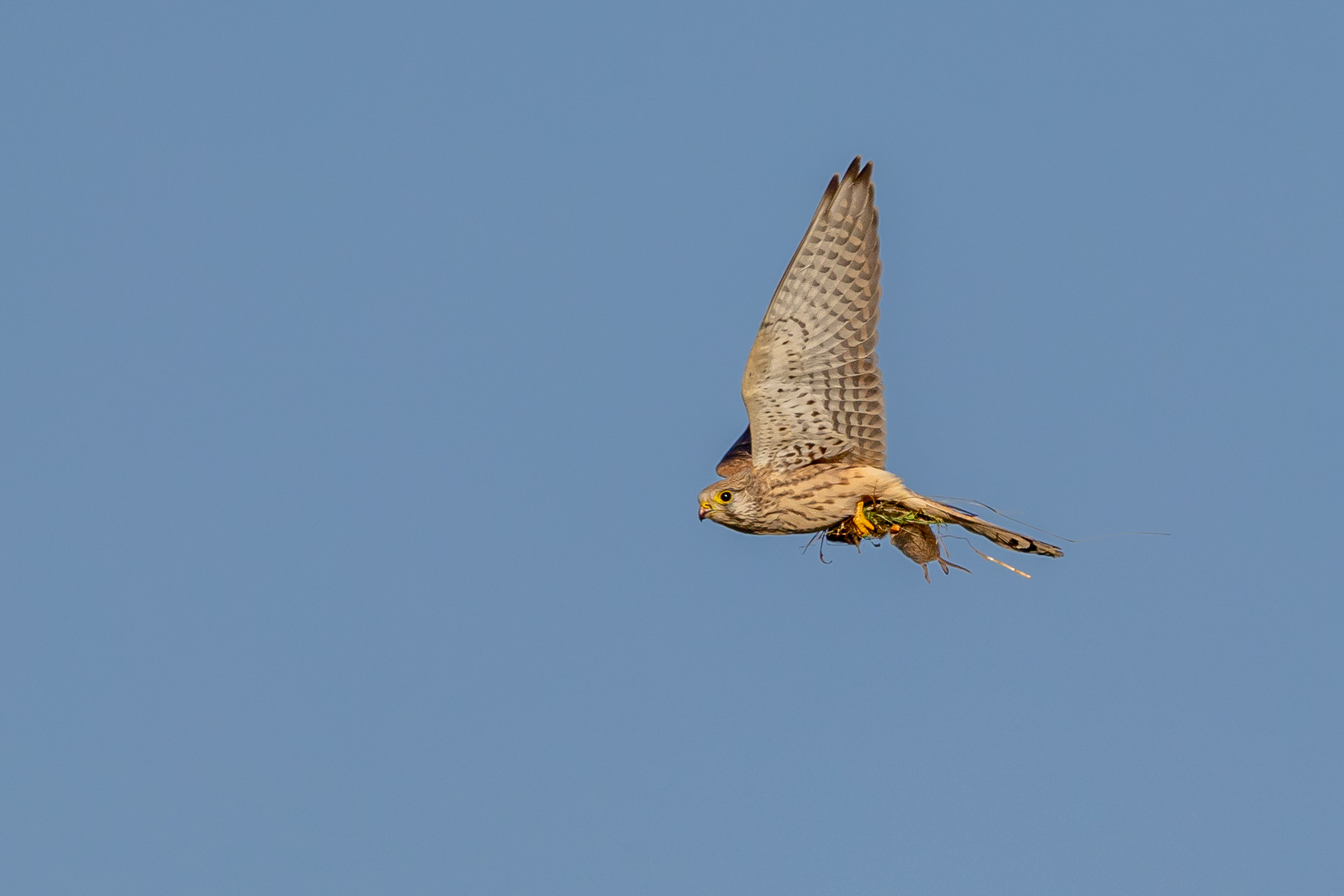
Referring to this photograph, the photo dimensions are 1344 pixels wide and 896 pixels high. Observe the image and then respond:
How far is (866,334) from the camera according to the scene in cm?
977

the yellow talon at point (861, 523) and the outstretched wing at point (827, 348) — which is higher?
the outstretched wing at point (827, 348)

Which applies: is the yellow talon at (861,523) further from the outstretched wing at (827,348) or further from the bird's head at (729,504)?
the bird's head at (729,504)

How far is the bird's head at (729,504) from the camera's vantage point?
10.3m

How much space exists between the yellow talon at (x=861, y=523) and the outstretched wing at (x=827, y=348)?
11.8 inches

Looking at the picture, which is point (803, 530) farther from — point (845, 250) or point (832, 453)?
point (845, 250)

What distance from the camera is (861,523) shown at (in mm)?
10258

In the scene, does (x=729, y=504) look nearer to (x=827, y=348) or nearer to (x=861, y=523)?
(x=861, y=523)

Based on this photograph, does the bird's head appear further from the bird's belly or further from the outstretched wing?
the outstretched wing

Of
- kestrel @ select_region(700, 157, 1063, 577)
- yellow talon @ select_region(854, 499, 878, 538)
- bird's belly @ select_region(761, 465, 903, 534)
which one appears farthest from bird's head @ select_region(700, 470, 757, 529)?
yellow talon @ select_region(854, 499, 878, 538)

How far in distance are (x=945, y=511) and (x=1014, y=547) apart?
2.00 ft

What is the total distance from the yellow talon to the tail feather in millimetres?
298

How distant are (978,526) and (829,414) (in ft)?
3.89

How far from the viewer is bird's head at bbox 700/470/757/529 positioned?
404 inches

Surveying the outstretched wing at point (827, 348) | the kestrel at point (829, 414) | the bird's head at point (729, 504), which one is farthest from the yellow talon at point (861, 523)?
the bird's head at point (729, 504)
